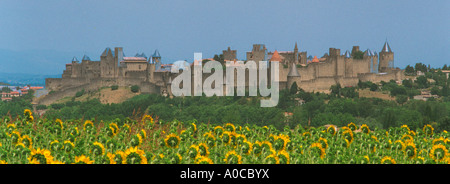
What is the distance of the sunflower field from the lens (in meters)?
7.64

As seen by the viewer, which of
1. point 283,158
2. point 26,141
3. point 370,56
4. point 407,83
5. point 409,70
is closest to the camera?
point 283,158

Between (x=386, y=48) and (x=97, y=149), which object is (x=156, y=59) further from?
(x=97, y=149)

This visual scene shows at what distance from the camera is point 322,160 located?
8.24m

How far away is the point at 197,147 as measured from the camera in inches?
318

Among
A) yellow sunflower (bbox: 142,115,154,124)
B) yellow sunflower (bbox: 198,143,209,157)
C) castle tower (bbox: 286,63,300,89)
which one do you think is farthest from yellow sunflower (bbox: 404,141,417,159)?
castle tower (bbox: 286,63,300,89)

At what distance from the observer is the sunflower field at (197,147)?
7637 millimetres

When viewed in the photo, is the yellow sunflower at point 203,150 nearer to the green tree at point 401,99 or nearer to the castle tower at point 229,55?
the green tree at point 401,99

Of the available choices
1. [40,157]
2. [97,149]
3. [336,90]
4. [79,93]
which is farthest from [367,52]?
[40,157]

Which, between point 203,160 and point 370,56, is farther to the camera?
point 370,56

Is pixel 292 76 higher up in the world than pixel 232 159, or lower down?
higher up

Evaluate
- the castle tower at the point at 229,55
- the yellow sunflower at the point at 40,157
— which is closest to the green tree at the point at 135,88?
the castle tower at the point at 229,55
